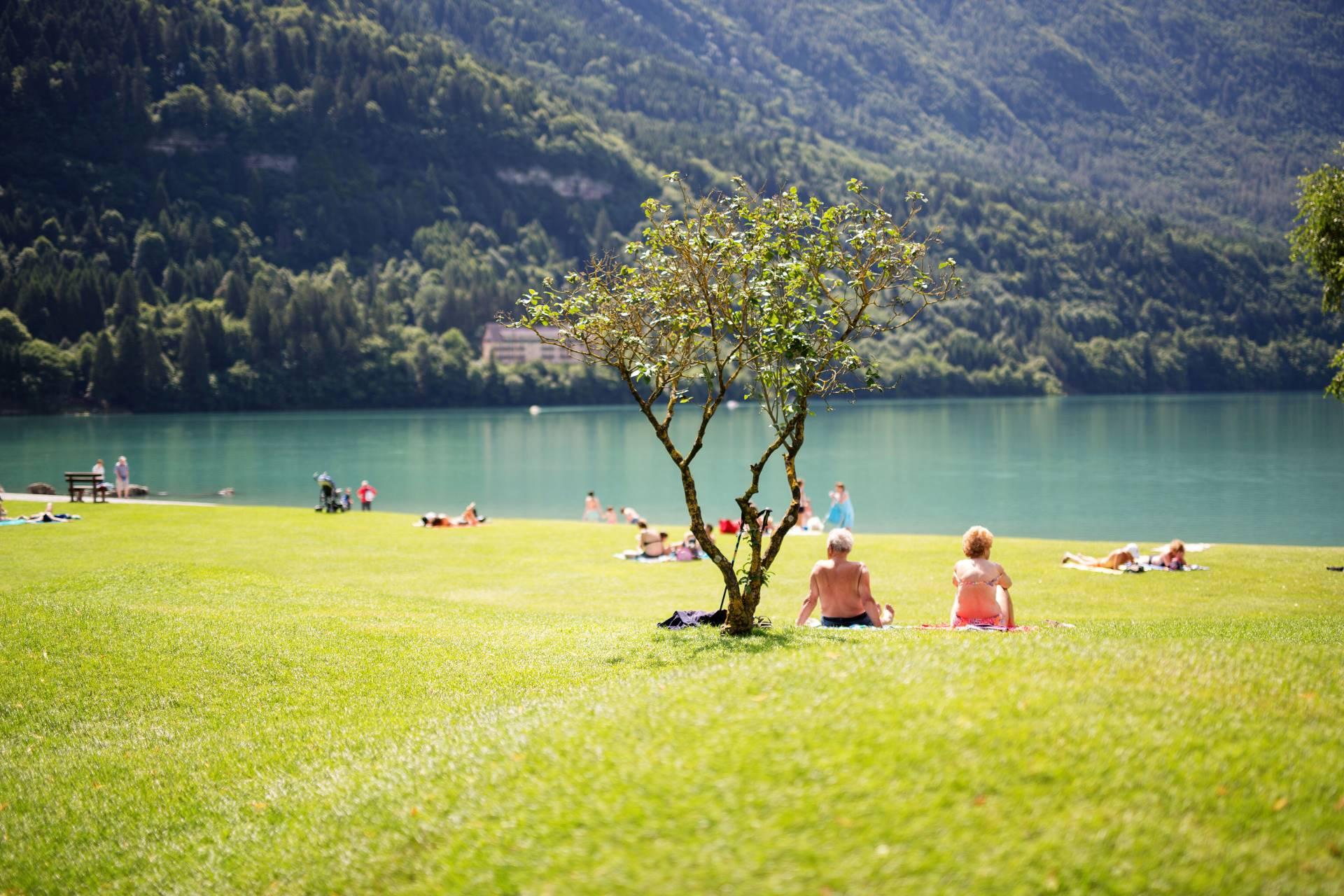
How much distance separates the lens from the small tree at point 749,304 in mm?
13234

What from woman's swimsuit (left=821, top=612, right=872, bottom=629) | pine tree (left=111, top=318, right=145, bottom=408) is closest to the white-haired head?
woman's swimsuit (left=821, top=612, right=872, bottom=629)

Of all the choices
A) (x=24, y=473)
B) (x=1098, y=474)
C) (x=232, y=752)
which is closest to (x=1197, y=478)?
(x=1098, y=474)

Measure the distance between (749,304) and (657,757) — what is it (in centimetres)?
745

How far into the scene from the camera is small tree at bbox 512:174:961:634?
1323 cm

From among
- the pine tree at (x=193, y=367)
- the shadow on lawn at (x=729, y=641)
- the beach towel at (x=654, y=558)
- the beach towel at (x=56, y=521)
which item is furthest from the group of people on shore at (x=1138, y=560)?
the pine tree at (x=193, y=367)

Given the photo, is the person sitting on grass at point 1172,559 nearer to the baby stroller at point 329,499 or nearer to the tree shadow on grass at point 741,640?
the tree shadow on grass at point 741,640

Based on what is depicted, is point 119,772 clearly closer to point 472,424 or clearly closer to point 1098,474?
point 1098,474

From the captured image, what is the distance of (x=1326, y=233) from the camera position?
2436 centimetres

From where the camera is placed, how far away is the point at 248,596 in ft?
66.4

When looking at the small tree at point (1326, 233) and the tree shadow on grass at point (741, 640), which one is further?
the small tree at point (1326, 233)

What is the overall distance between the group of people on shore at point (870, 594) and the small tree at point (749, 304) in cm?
108

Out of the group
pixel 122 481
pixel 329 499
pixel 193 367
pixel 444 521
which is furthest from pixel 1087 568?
pixel 193 367

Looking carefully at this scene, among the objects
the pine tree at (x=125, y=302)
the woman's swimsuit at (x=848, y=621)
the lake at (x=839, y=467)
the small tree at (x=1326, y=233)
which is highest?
the pine tree at (x=125, y=302)

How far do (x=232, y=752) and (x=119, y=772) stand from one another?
114 centimetres
